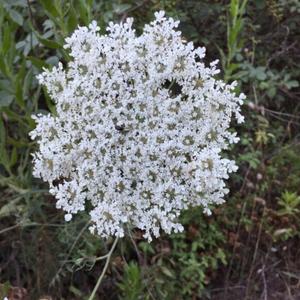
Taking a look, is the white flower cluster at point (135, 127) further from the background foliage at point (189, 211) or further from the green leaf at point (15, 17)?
the green leaf at point (15, 17)

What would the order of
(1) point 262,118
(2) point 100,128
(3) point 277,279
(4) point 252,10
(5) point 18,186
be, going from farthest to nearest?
1. (4) point 252,10
2. (1) point 262,118
3. (3) point 277,279
4. (5) point 18,186
5. (2) point 100,128

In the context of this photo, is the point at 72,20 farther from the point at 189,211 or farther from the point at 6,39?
the point at 189,211

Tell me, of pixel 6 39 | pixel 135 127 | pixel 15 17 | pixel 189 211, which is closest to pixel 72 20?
pixel 6 39

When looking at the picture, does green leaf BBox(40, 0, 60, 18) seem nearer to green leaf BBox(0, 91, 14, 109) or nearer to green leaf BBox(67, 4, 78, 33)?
green leaf BBox(67, 4, 78, 33)

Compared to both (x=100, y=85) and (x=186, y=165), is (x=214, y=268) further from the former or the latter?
(x=100, y=85)

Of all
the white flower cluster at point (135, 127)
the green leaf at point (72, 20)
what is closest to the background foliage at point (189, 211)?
the green leaf at point (72, 20)

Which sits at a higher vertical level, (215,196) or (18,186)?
(18,186)

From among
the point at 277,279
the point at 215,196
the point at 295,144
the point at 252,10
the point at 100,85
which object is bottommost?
the point at 277,279

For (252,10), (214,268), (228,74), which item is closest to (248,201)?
(214,268)
